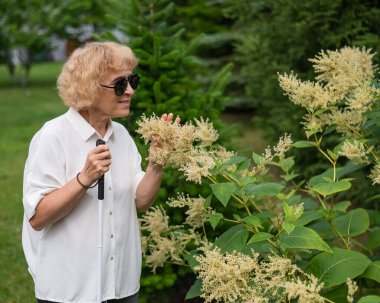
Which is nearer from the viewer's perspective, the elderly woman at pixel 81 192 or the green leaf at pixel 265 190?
the elderly woman at pixel 81 192

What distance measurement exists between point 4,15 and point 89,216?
2095 centimetres

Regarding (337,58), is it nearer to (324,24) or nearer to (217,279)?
(217,279)

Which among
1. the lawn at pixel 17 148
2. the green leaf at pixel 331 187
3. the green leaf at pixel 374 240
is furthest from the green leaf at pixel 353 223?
the lawn at pixel 17 148

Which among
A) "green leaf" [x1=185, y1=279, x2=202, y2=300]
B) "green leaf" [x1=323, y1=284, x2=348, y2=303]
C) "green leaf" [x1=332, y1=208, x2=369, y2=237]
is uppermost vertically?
"green leaf" [x1=332, y1=208, x2=369, y2=237]

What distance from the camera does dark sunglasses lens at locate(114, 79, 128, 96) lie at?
280cm

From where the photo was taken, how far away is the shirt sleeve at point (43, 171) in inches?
103

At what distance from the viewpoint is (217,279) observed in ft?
7.88

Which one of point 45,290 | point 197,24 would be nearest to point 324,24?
point 45,290

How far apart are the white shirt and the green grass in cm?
226

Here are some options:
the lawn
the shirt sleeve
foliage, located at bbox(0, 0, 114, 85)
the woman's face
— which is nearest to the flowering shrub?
the woman's face

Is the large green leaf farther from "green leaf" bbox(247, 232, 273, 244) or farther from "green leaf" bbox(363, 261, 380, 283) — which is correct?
"green leaf" bbox(247, 232, 273, 244)

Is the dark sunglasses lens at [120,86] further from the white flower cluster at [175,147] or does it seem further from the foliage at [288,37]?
the foliage at [288,37]

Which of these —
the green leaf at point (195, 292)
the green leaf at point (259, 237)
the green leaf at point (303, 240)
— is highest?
the green leaf at point (303, 240)

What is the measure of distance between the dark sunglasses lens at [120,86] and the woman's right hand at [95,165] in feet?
1.27
